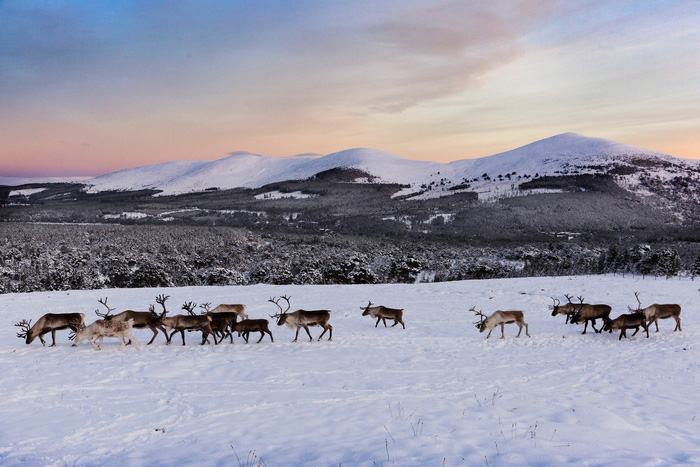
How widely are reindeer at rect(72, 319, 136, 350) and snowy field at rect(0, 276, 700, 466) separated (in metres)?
0.42

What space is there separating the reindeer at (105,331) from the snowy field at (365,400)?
42 cm

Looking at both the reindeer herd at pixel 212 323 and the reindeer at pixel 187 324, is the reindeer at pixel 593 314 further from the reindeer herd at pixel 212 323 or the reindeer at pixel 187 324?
the reindeer at pixel 187 324

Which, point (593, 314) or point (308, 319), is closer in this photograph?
point (308, 319)

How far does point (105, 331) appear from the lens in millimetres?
17141

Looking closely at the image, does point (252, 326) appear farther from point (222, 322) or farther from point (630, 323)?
point (630, 323)

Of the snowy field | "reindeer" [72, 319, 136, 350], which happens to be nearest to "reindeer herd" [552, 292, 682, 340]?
the snowy field

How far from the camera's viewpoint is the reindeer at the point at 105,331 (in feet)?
56.2

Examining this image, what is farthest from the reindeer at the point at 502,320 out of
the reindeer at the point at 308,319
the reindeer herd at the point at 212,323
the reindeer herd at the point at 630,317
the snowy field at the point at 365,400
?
the reindeer at the point at 308,319

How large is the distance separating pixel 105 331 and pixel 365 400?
10.6 meters

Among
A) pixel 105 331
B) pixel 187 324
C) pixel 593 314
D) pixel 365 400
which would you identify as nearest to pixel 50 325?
pixel 105 331

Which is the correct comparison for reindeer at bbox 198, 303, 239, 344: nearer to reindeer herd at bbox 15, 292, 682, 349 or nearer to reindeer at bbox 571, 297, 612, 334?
reindeer herd at bbox 15, 292, 682, 349

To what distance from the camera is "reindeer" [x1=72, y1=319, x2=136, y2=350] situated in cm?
1714

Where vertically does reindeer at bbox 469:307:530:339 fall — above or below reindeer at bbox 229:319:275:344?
below

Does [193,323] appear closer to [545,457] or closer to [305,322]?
[305,322]
